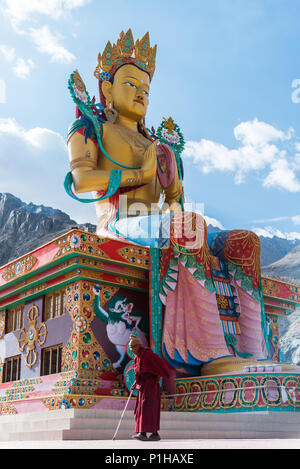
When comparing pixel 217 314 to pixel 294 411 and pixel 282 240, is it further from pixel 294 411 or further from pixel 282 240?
pixel 282 240

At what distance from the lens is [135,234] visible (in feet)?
29.1

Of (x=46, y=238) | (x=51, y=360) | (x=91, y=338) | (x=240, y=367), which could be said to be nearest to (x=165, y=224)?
(x=91, y=338)

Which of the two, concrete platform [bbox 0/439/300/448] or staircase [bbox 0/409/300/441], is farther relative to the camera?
staircase [bbox 0/409/300/441]

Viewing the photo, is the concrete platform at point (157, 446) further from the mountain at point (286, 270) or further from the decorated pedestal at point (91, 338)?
the mountain at point (286, 270)

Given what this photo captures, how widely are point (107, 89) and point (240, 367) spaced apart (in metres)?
5.91

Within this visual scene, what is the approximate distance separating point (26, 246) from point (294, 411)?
59.9 feet

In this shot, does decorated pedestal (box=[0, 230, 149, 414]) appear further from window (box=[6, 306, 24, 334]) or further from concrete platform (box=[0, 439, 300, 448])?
concrete platform (box=[0, 439, 300, 448])

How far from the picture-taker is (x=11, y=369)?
9273 millimetres

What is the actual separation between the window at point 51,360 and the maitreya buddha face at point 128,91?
473cm

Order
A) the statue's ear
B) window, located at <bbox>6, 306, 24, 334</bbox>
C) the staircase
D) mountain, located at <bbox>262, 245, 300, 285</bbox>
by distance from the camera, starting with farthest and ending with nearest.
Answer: mountain, located at <bbox>262, 245, 300, 285</bbox> → the statue's ear → window, located at <bbox>6, 306, 24, 334</bbox> → the staircase

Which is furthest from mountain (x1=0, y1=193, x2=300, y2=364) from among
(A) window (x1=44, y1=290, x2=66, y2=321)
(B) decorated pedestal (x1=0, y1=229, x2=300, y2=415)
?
(A) window (x1=44, y1=290, x2=66, y2=321)

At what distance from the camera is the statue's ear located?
10680 millimetres
